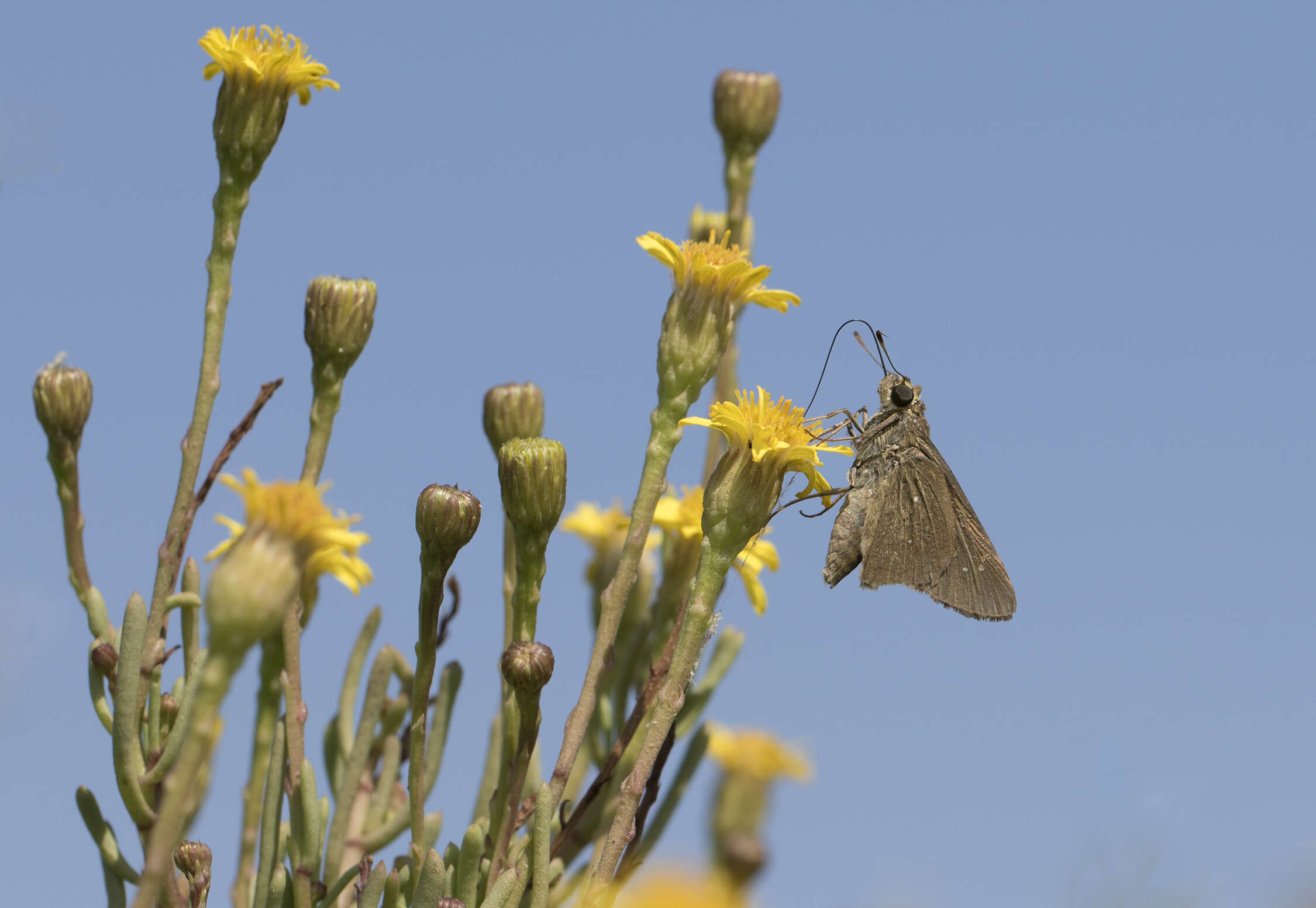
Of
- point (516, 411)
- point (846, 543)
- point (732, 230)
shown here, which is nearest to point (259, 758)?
point (516, 411)

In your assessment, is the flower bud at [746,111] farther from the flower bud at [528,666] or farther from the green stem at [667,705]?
the flower bud at [528,666]

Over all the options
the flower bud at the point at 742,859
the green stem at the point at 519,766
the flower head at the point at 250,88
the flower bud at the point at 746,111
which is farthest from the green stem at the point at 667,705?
the flower bud at the point at 746,111

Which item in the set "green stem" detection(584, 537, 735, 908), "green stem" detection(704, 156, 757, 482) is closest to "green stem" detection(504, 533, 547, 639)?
"green stem" detection(584, 537, 735, 908)

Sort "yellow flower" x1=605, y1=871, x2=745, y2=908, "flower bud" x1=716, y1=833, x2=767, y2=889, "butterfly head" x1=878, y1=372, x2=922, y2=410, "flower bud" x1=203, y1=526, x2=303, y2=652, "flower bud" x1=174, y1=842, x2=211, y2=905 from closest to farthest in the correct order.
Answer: "yellow flower" x1=605, y1=871, x2=745, y2=908 < "flower bud" x1=203, y1=526, x2=303, y2=652 < "flower bud" x1=174, y1=842, x2=211, y2=905 < "flower bud" x1=716, y1=833, x2=767, y2=889 < "butterfly head" x1=878, y1=372, x2=922, y2=410

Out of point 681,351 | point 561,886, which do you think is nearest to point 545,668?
point 561,886

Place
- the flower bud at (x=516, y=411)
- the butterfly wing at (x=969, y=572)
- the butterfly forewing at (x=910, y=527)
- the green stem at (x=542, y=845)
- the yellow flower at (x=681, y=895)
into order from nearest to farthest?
the yellow flower at (x=681, y=895) → the green stem at (x=542, y=845) → the flower bud at (x=516, y=411) → the butterfly forewing at (x=910, y=527) → the butterfly wing at (x=969, y=572)

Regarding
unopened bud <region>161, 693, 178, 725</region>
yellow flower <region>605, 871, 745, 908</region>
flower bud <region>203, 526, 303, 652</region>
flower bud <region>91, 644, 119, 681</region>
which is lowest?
yellow flower <region>605, 871, 745, 908</region>

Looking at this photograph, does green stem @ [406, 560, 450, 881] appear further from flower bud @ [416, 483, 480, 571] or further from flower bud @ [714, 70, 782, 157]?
flower bud @ [714, 70, 782, 157]
